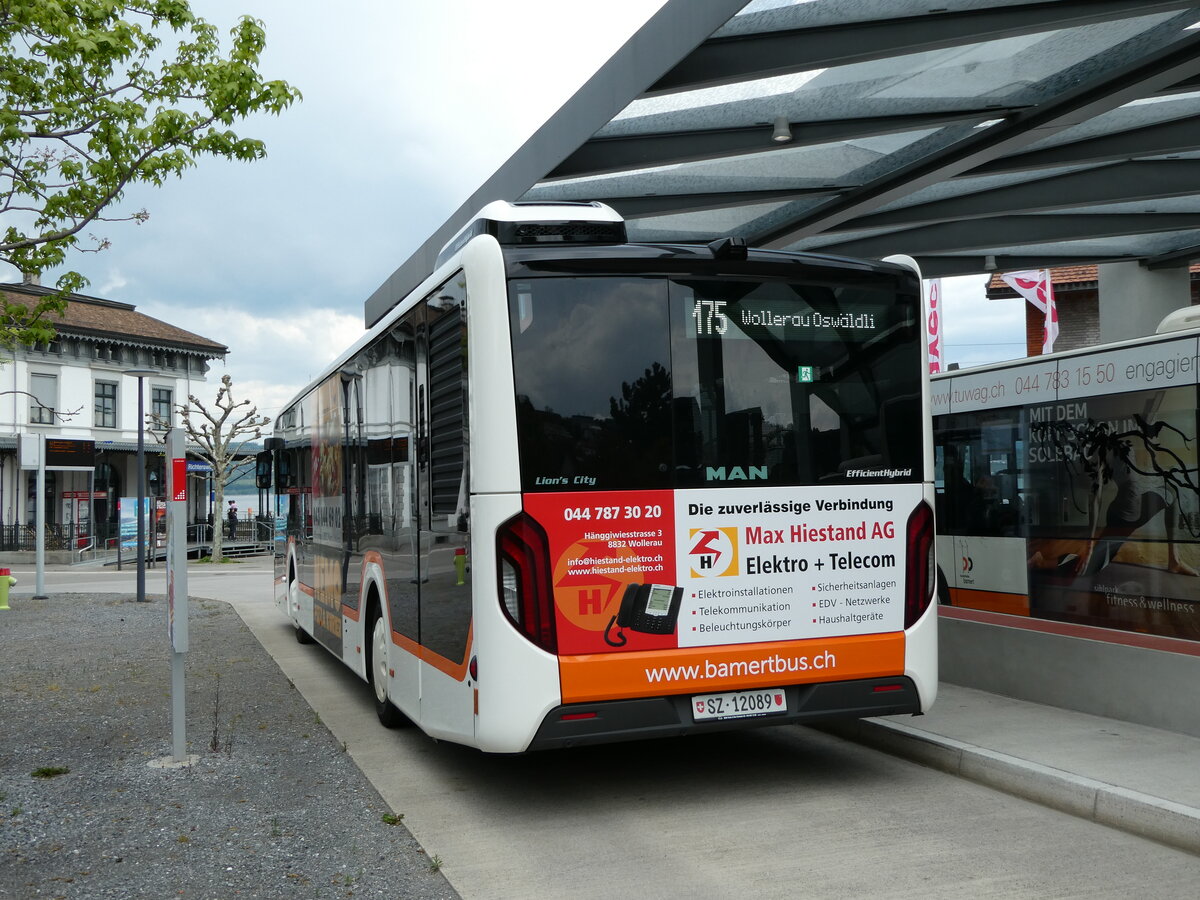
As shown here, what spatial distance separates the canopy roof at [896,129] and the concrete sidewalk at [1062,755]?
14.0ft

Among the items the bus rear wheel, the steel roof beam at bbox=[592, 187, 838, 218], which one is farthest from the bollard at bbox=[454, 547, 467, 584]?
the steel roof beam at bbox=[592, 187, 838, 218]

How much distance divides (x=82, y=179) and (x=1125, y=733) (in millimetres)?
9403

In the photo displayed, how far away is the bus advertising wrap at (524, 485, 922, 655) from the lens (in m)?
5.96

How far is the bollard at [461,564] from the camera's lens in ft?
20.2

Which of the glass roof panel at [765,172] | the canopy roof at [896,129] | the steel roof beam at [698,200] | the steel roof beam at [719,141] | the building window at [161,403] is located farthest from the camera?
the building window at [161,403]

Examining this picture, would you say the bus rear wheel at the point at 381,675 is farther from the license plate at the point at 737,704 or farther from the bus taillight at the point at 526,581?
the license plate at the point at 737,704

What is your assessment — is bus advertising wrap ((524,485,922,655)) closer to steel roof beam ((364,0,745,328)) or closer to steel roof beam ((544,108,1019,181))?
A: steel roof beam ((364,0,745,328))

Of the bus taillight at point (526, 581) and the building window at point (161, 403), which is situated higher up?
the building window at point (161, 403)

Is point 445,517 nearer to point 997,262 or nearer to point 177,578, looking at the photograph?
point 177,578

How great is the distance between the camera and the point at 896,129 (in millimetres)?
9180

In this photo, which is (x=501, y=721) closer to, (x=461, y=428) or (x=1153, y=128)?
(x=461, y=428)

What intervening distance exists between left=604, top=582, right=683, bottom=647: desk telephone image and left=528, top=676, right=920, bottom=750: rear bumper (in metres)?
0.34

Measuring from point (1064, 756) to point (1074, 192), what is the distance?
Answer: 648 centimetres

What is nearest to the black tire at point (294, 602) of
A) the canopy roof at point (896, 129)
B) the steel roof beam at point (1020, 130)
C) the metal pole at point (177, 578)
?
the canopy roof at point (896, 129)
